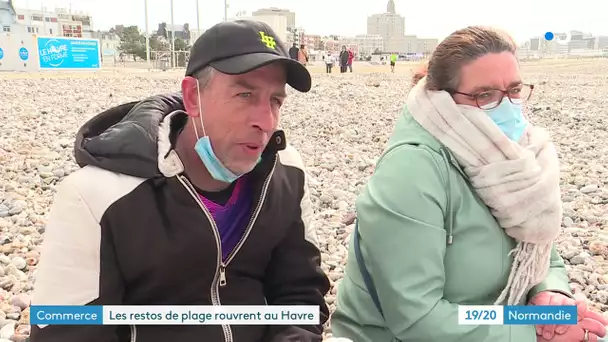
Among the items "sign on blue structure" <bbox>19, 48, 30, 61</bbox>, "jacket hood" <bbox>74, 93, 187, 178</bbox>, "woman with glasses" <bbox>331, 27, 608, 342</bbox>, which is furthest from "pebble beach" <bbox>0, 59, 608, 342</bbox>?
"sign on blue structure" <bbox>19, 48, 30, 61</bbox>

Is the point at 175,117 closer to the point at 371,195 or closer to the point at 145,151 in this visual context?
the point at 145,151

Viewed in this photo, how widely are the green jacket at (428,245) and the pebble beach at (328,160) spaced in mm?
602

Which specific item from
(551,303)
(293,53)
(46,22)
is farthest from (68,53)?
(46,22)

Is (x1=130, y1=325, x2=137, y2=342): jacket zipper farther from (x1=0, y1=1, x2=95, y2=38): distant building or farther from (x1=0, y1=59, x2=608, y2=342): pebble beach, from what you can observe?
(x1=0, y1=1, x2=95, y2=38): distant building

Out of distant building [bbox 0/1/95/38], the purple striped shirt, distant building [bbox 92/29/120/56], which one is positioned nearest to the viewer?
the purple striped shirt

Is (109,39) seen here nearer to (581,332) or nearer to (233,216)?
(233,216)

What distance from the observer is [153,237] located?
1.82 m

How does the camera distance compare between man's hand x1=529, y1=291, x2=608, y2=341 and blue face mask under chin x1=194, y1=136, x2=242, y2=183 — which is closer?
blue face mask under chin x1=194, y1=136, x2=242, y2=183

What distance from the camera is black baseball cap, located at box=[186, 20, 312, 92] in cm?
178

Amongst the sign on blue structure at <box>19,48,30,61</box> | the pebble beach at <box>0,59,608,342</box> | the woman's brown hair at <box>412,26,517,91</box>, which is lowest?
the pebble beach at <box>0,59,608,342</box>

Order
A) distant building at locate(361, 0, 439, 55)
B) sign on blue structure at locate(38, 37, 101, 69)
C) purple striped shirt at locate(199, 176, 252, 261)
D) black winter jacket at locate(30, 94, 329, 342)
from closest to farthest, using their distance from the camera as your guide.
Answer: black winter jacket at locate(30, 94, 329, 342) < purple striped shirt at locate(199, 176, 252, 261) < sign on blue structure at locate(38, 37, 101, 69) < distant building at locate(361, 0, 439, 55)

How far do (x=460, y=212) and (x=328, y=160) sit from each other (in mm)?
5411

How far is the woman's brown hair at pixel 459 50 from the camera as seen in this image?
2.03 meters

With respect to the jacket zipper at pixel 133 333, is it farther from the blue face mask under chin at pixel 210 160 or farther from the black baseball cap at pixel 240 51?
the black baseball cap at pixel 240 51
